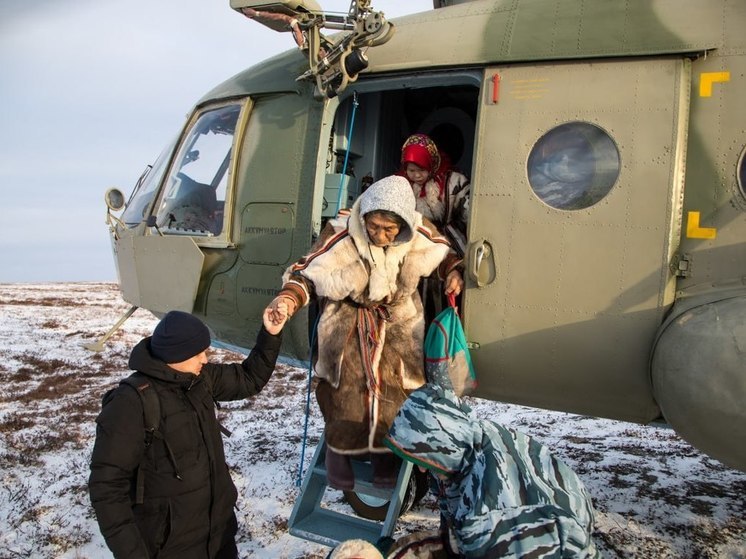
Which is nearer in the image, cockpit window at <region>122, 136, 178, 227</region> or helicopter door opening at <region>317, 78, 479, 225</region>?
helicopter door opening at <region>317, 78, 479, 225</region>

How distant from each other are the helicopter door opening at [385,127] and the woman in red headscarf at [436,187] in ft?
1.24

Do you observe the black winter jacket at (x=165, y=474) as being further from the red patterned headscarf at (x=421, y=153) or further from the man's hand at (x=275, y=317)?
the red patterned headscarf at (x=421, y=153)

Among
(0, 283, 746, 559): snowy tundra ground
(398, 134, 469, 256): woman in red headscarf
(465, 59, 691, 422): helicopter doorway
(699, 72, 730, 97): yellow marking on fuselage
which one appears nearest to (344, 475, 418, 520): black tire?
(0, 283, 746, 559): snowy tundra ground

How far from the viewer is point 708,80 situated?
3.05 meters

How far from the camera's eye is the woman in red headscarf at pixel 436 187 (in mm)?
3879

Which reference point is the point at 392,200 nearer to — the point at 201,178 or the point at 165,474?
the point at 165,474

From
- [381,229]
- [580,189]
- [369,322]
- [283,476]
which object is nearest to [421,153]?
[381,229]

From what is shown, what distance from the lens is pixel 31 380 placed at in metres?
9.00

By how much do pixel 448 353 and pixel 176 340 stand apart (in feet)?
4.56

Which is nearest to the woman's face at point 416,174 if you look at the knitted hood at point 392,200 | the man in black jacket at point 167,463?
the knitted hood at point 392,200

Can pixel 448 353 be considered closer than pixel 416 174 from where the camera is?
Yes

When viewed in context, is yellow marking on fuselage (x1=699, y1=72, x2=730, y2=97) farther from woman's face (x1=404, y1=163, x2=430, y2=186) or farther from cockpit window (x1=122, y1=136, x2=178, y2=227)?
cockpit window (x1=122, y1=136, x2=178, y2=227)

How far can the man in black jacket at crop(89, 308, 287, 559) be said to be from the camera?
87.3 inches

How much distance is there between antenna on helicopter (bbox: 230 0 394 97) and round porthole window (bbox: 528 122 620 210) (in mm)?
1100
